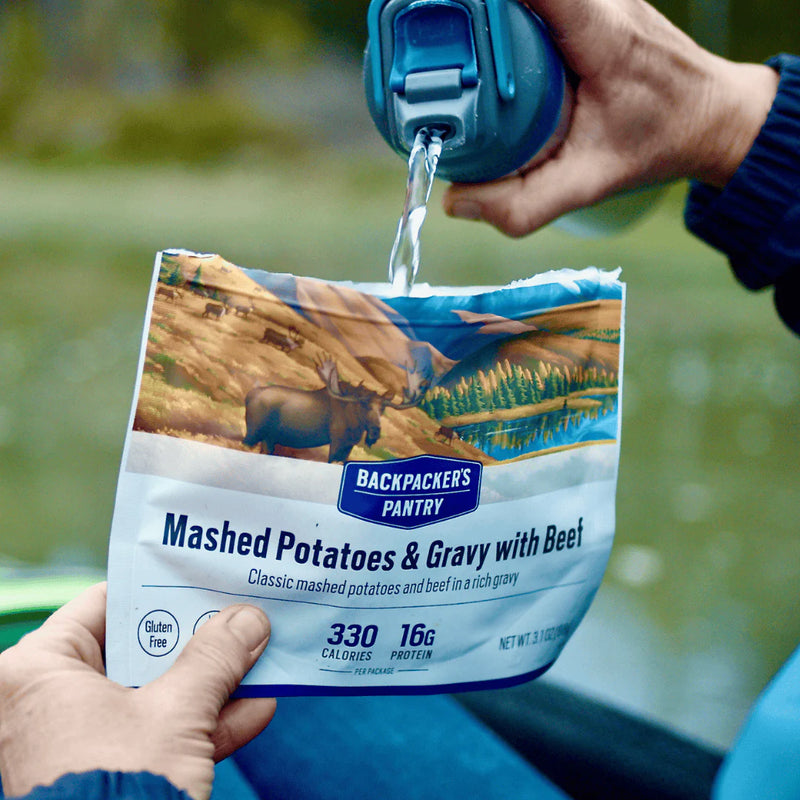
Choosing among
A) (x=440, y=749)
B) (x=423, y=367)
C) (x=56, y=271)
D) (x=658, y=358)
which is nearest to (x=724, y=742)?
(x=440, y=749)

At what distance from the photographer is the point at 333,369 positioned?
0.46 metres

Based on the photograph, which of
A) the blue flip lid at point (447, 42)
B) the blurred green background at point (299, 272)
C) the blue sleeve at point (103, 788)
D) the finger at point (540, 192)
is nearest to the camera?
the blue sleeve at point (103, 788)

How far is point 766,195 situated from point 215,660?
1.93 feet

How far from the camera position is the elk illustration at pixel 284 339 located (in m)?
0.45

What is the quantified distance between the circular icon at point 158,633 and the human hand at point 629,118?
407 mm

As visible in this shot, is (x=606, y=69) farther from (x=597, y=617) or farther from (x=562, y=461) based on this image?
(x=597, y=617)

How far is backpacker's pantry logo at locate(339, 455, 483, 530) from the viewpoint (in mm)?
466

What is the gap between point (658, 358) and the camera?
3842mm

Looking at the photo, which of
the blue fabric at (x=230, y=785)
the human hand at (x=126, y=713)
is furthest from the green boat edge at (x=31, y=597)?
the human hand at (x=126, y=713)

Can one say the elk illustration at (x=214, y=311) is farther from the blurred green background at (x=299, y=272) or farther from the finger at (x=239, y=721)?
the blurred green background at (x=299, y=272)

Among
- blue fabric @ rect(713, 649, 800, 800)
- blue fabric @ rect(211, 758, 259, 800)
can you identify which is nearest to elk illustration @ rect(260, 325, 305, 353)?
blue fabric @ rect(713, 649, 800, 800)

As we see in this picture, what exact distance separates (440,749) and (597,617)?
1.16 metres

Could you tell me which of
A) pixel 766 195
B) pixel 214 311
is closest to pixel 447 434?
pixel 214 311

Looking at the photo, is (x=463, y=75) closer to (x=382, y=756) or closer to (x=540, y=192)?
A: (x=540, y=192)
